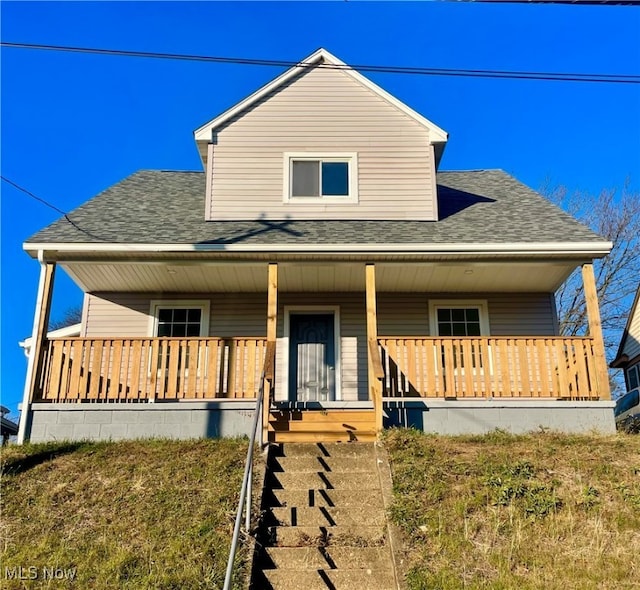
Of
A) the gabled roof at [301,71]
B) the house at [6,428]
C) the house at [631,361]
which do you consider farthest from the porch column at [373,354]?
the house at [631,361]

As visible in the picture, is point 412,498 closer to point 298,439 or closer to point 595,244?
point 298,439

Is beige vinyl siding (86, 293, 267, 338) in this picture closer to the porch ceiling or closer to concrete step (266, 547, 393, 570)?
the porch ceiling

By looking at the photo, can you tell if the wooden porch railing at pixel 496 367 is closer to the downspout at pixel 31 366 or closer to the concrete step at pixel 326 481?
the concrete step at pixel 326 481

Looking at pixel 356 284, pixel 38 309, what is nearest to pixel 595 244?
pixel 356 284

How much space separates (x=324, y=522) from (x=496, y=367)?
4.21 meters

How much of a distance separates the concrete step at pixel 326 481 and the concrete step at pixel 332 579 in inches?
55.2

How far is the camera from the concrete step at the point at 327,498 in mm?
6254

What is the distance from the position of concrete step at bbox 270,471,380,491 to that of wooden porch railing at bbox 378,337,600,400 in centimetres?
231

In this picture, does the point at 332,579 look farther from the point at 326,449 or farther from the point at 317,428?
the point at 317,428

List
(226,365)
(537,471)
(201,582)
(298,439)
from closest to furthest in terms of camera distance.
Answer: (201,582) < (537,471) < (298,439) < (226,365)

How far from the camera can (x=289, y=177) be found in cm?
1105

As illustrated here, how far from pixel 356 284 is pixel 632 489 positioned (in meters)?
Result: 5.63

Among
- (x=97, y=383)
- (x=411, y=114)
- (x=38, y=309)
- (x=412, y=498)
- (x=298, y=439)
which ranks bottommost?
(x=412, y=498)

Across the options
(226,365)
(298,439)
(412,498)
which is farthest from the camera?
(226,365)
